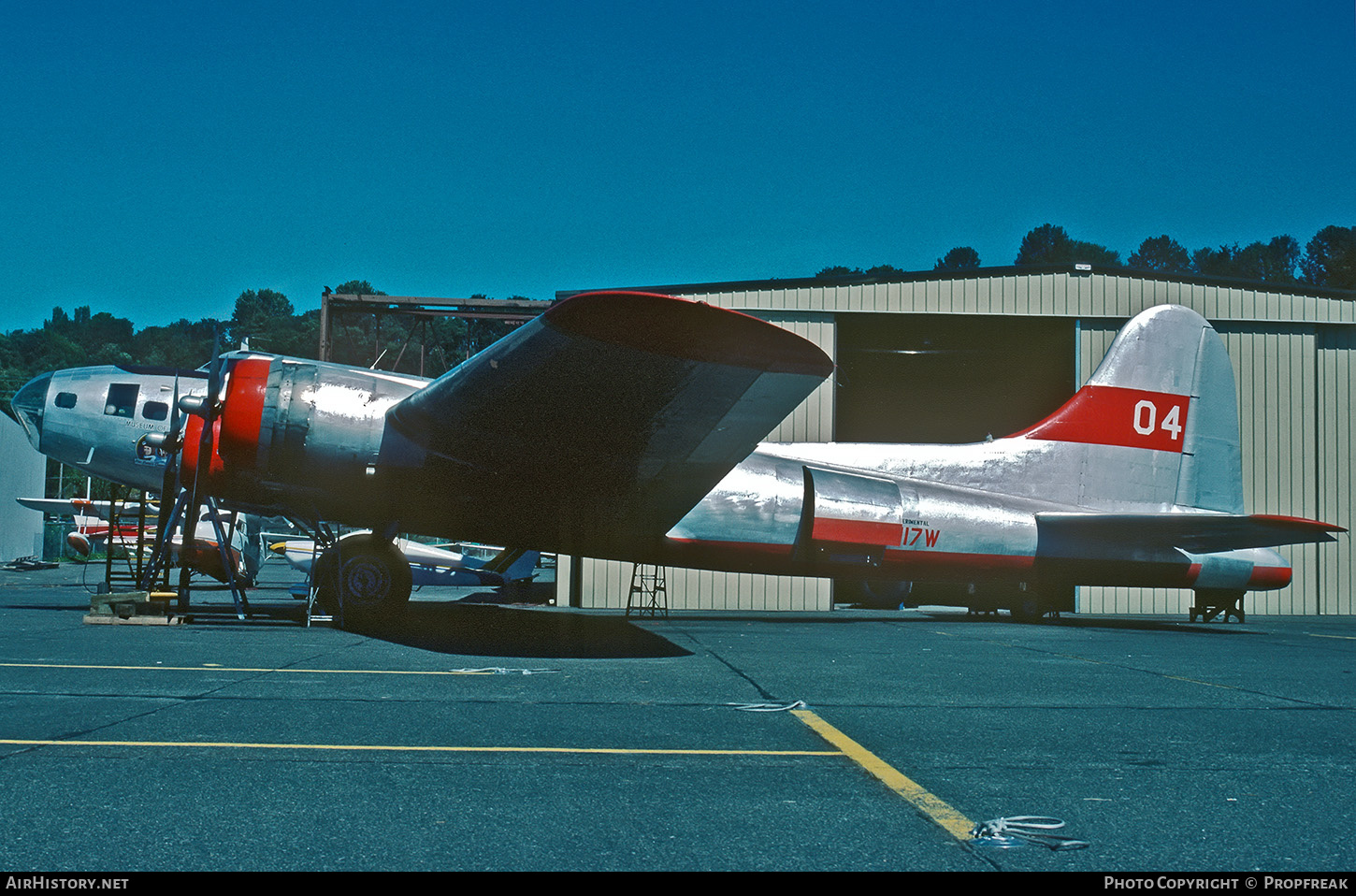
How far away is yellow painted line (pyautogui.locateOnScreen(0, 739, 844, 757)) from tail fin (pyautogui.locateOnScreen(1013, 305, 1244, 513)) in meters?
12.0

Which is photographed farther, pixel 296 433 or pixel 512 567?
pixel 512 567

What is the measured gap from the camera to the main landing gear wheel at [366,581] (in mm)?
12648

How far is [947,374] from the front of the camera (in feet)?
97.4

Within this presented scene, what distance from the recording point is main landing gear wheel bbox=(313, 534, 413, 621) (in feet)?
41.5

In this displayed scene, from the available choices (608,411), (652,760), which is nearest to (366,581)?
(608,411)

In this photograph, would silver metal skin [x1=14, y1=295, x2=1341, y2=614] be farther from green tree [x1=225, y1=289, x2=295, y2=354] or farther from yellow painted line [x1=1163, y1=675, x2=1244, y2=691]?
green tree [x1=225, y1=289, x2=295, y2=354]

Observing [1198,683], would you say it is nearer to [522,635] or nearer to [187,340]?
[522,635]

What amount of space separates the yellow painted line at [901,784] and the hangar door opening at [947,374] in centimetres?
1740

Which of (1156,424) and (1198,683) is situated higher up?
(1156,424)

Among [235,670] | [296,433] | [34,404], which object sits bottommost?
→ [235,670]

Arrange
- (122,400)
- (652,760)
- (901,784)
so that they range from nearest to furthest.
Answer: (901,784) → (652,760) → (122,400)

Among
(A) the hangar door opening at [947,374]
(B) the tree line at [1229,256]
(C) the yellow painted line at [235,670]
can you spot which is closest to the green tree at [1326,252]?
(B) the tree line at [1229,256]

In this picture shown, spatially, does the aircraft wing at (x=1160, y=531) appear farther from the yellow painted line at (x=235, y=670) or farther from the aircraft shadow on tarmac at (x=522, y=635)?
the yellow painted line at (x=235, y=670)

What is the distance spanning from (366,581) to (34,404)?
5774 millimetres
